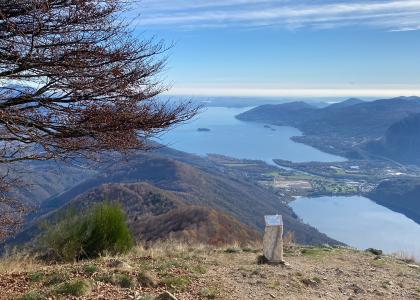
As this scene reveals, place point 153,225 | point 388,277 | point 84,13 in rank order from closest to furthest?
point 84,13
point 388,277
point 153,225

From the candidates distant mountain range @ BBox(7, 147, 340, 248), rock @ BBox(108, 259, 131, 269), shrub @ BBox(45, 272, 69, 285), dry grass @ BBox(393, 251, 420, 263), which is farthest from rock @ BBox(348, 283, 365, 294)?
distant mountain range @ BBox(7, 147, 340, 248)

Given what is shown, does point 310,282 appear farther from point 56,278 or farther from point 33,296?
point 33,296

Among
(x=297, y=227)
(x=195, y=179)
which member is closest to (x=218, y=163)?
(x=195, y=179)

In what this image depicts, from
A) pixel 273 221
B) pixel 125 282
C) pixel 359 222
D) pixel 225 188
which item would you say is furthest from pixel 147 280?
pixel 225 188

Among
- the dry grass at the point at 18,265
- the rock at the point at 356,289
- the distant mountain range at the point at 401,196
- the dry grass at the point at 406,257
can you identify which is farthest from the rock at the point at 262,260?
the distant mountain range at the point at 401,196

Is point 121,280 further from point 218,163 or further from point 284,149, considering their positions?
point 284,149

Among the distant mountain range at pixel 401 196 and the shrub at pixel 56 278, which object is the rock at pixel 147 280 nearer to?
the shrub at pixel 56 278
